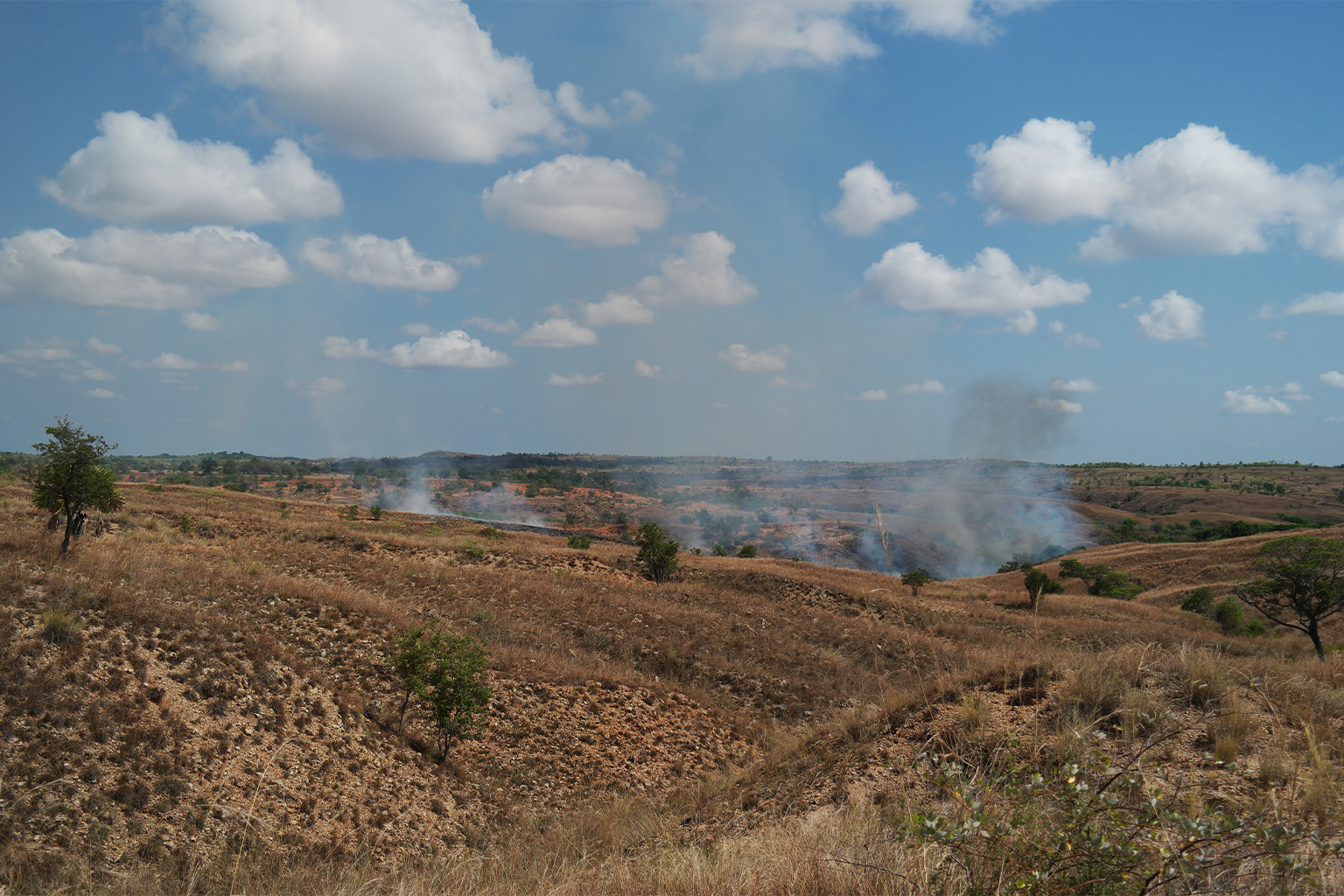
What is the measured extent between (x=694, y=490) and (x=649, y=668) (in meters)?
139

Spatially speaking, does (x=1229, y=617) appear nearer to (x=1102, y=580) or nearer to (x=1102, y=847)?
(x=1102, y=580)

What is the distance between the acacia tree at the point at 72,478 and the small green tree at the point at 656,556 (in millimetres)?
21505

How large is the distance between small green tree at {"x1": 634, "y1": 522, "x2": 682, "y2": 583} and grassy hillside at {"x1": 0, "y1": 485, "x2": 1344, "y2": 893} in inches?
468

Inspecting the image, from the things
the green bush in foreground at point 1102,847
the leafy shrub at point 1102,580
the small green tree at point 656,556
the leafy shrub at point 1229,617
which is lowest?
the leafy shrub at point 1102,580

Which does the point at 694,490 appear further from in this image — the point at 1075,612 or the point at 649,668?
the point at 649,668

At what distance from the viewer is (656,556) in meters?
32.6

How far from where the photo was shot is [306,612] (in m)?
15.2

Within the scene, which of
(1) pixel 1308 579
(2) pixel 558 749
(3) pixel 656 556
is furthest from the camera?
(3) pixel 656 556

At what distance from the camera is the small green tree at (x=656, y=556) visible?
32562 millimetres

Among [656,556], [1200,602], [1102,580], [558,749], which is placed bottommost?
[1102,580]

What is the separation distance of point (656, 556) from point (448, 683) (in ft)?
70.7

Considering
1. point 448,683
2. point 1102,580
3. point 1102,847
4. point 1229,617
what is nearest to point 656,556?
point 448,683

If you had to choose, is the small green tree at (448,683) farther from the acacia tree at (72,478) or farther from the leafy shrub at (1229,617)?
the leafy shrub at (1229,617)

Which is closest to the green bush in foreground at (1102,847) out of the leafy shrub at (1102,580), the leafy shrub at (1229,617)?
the leafy shrub at (1229,617)
